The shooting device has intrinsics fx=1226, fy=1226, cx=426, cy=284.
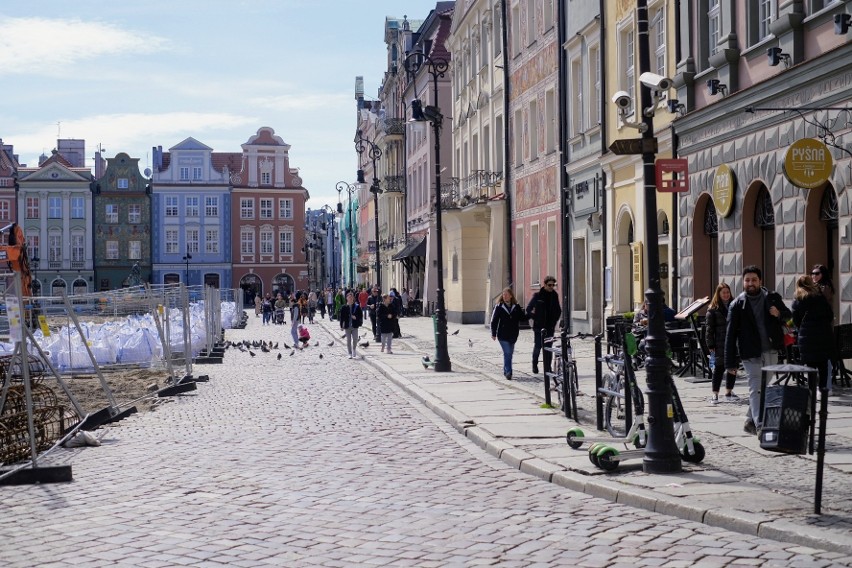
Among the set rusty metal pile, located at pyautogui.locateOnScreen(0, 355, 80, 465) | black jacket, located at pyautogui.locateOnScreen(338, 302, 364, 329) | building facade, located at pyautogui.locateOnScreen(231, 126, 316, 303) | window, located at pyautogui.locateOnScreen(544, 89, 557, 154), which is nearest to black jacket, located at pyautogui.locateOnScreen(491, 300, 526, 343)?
black jacket, located at pyautogui.locateOnScreen(338, 302, 364, 329)

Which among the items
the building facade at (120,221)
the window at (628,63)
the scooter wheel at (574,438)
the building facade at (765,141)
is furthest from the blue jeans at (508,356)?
the building facade at (120,221)

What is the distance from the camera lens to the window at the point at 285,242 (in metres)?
106

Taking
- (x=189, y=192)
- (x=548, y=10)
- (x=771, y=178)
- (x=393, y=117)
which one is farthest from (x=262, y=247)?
(x=771, y=178)

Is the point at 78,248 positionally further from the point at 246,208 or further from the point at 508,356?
the point at 508,356

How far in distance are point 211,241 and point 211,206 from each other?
121 inches

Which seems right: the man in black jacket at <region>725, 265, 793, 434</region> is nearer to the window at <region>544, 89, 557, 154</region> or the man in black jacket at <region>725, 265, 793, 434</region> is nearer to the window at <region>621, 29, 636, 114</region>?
the window at <region>621, 29, 636, 114</region>

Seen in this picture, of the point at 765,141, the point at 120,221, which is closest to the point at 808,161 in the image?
the point at 765,141

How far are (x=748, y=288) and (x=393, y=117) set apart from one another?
60.9 metres

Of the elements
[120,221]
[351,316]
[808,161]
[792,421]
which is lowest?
[792,421]

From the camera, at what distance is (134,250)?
105m

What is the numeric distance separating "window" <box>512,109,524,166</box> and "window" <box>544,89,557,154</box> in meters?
2.89

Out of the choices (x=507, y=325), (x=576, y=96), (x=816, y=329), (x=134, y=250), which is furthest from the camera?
(x=134, y=250)

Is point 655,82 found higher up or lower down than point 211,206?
lower down

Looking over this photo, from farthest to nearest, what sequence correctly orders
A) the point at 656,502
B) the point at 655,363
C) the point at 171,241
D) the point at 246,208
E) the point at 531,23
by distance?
the point at 246,208 → the point at 171,241 → the point at 531,23 → the point at 655,363 → the point at 656,502
